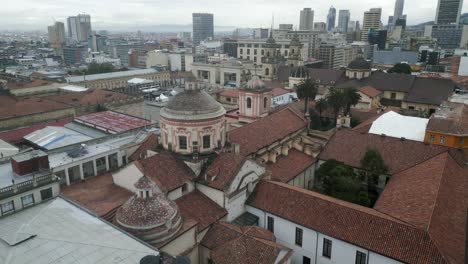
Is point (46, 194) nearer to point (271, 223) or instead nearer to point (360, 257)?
point (271, 223)

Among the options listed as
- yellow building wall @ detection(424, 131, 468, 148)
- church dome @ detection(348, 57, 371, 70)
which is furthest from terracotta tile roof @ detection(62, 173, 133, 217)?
church dome @ detection(348, 57, 371, 70)

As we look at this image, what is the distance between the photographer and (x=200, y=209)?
2830 centimetres

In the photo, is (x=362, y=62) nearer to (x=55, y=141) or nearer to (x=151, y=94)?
(x=151, y=94)

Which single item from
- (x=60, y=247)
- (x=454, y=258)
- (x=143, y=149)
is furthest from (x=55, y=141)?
(x=454, y=258)

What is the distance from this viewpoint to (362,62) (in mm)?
79625

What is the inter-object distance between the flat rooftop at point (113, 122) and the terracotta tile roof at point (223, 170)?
20239 millimetres

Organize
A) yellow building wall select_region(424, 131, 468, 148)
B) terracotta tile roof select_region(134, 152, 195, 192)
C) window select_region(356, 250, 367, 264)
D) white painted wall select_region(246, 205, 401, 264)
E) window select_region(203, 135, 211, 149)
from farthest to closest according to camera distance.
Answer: yellow building wall select_region(424, 131, 468, 148) → window select_region(203, 135, 211, 149) → terracotta tile roof select_region(134, 152, 195, 192) → white painted wall select_region(246, 205, 401, 264) → window select_region(356, 250, 367, 264)

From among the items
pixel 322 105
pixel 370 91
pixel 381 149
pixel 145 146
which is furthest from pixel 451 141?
pixel 145 146

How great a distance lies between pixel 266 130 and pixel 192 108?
11.3 m

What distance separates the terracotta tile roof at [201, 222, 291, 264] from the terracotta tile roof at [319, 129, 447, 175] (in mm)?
16422

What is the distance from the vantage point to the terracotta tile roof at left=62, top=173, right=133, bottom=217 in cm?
2706

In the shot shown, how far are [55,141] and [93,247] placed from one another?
24659mm

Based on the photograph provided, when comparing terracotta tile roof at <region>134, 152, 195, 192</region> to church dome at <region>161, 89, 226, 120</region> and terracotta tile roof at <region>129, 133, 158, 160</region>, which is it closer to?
church dome at <region>161, 89, 226, 120</region>

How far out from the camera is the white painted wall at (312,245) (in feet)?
81.2
